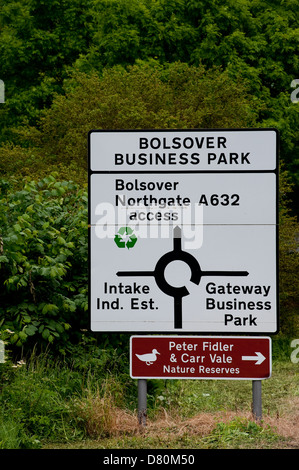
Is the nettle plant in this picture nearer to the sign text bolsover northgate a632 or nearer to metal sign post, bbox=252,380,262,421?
the sign text bolsover northgate a632

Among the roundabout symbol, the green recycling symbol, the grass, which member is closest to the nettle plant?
the grass

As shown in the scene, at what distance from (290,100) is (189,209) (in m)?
19.1

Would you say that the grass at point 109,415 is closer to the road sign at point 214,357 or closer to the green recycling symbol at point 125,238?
the road sign at point 214,357

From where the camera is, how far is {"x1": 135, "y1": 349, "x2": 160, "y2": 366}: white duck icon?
5.80 m

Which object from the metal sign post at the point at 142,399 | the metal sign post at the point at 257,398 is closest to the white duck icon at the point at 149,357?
the metal sign post at the point at 142,399

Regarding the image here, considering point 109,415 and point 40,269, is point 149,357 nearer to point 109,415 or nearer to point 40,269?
point 109,415

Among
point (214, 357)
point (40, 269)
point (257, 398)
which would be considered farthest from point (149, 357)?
point (40, 269)

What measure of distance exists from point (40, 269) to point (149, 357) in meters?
1.76

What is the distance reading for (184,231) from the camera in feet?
18.9

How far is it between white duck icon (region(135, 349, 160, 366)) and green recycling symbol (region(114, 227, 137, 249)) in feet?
2.57

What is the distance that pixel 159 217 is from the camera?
5.85m

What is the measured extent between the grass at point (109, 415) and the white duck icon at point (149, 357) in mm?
503

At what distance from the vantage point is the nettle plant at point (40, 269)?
7.17m
